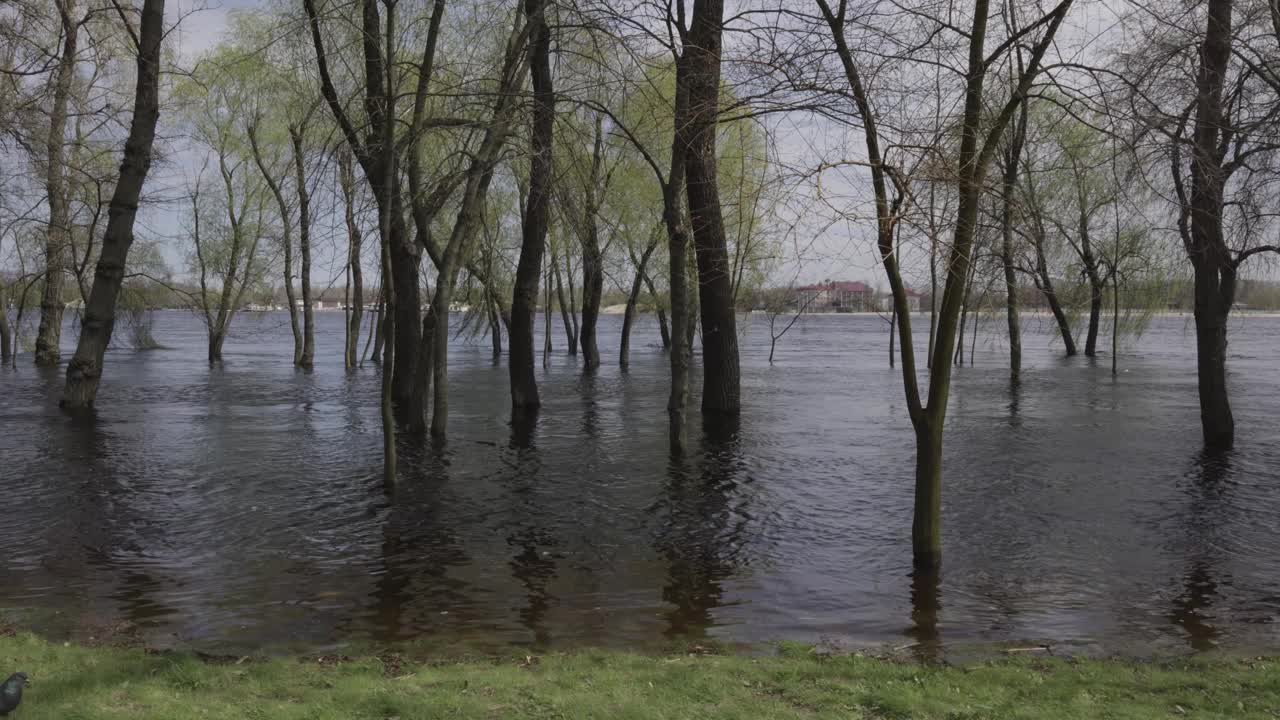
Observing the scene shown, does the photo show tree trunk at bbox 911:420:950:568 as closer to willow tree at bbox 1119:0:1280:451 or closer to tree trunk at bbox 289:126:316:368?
willow tree at bbox 1119:0:1280:451

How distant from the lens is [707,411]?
18438mm

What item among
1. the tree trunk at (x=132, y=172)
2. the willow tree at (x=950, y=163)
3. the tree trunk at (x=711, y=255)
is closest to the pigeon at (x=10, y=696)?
the willow tree at (x=950, y=163)

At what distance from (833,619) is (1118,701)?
2.29 m

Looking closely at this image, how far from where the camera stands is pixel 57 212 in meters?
27.6

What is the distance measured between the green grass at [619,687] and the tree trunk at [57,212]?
13417mm

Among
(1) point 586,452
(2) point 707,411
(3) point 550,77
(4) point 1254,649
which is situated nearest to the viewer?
(4) point 1254,649

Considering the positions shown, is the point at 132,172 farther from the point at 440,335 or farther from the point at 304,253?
the point at 304,253

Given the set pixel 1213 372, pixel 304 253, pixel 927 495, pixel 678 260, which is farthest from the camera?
pixel 304 253

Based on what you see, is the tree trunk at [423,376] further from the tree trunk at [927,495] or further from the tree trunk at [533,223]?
the tree trunk at [927,495]

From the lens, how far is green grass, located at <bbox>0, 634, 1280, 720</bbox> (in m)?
4.49

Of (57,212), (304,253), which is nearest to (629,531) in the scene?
(304,253)

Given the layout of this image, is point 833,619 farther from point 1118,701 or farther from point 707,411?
point 707,411

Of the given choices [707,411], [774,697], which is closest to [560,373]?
[707,411]

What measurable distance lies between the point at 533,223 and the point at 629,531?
367 inches
